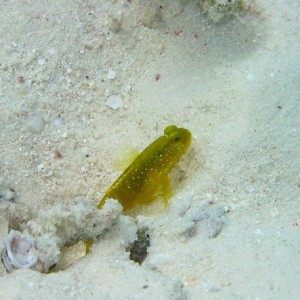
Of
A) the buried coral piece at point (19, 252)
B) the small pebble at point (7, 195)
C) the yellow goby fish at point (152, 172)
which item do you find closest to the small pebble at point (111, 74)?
the yellow goby fish at point (152, 172)

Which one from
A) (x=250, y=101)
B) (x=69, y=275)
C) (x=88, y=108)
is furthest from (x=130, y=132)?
(x=69, y=275)

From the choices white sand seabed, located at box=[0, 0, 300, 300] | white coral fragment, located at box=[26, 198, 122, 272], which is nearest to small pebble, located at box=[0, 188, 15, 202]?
white sand seabed, located at box=[0, 0, 300, 300]

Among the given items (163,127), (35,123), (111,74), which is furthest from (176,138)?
(35,123)

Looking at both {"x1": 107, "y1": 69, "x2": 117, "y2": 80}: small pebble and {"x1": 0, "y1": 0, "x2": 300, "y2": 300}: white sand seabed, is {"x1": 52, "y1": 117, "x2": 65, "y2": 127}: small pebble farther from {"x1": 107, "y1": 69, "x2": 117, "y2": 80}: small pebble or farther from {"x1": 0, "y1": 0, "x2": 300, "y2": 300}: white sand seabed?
{"x1": 107, "y1": 69, "x2": 117, "y2": 80}: small pebble

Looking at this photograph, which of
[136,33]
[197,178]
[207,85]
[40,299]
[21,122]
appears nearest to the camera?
[40,299]

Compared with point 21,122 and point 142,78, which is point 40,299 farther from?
point 142,78

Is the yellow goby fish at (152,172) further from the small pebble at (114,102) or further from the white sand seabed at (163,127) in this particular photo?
the small pebble at (114,102)

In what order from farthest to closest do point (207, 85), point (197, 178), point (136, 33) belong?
point (136, 33) < point (207, 85) < point (197, 178)
